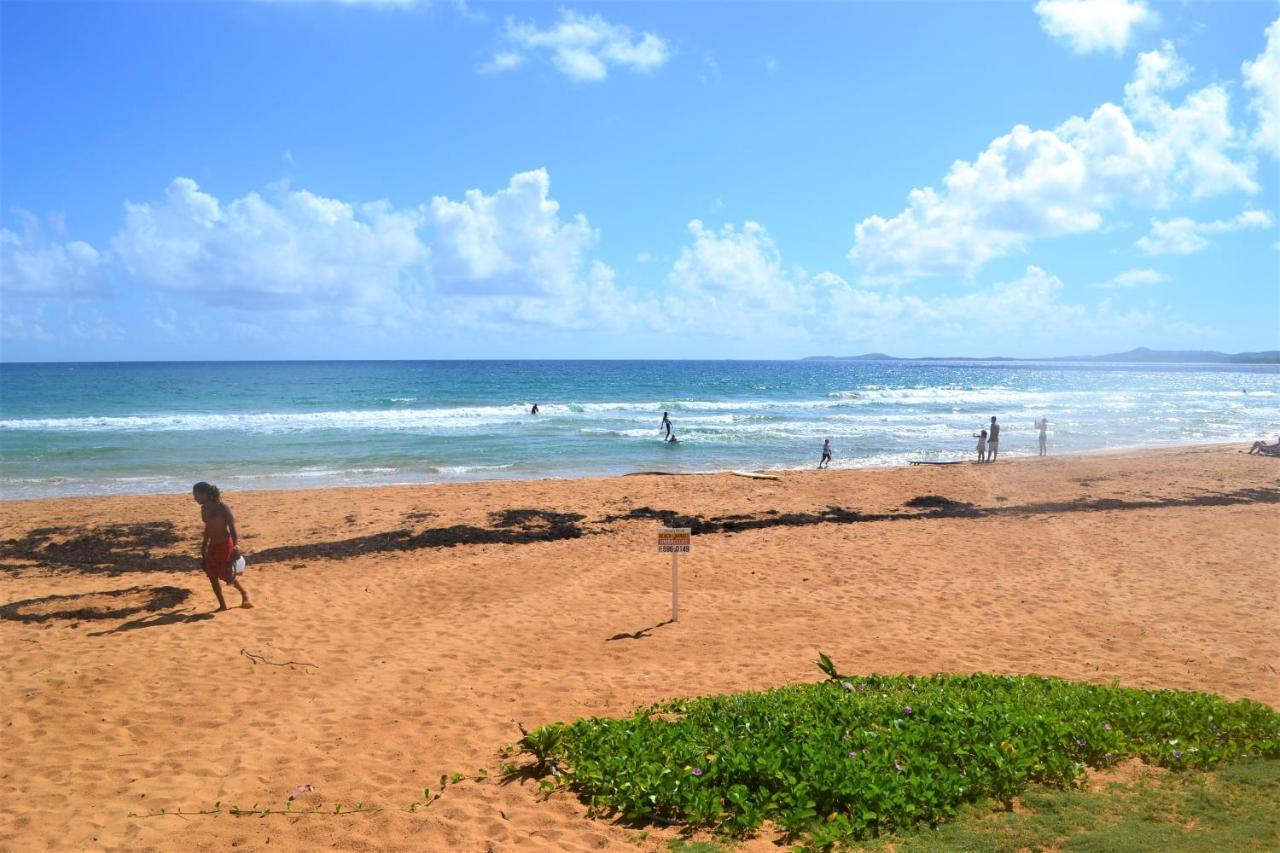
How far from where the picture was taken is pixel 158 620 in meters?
9.30

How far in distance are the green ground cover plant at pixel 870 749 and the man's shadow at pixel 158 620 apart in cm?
601

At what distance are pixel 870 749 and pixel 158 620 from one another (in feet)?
27.7

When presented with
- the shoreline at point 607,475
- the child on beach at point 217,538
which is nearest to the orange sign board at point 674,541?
the child on beach at point 217,538

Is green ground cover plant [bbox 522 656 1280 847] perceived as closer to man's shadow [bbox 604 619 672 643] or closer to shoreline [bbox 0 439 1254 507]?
man's shadow [bbox 604 619 672 643]

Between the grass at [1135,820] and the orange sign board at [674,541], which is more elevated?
the orange sign board at [674,541]

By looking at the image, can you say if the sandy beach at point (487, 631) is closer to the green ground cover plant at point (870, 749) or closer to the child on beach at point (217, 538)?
the green ground cover plant at point (870, 749)

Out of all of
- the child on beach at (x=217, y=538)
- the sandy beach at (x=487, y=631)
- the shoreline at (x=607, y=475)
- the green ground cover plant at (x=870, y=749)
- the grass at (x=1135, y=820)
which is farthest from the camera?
the shoreline at (x=607, y=475)

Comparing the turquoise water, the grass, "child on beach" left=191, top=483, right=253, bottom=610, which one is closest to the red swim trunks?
"child on beach" left=191, top=483, right=253, bottom=610

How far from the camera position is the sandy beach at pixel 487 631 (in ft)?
17.2

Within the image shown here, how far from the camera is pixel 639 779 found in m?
4.95

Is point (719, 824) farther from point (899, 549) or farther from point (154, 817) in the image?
point (899, 549)

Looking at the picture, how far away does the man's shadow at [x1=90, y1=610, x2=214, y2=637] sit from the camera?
8.91 meters

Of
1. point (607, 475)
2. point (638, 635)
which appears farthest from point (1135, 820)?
point (607, 475)

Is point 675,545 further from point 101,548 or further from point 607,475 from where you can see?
point 607,475
